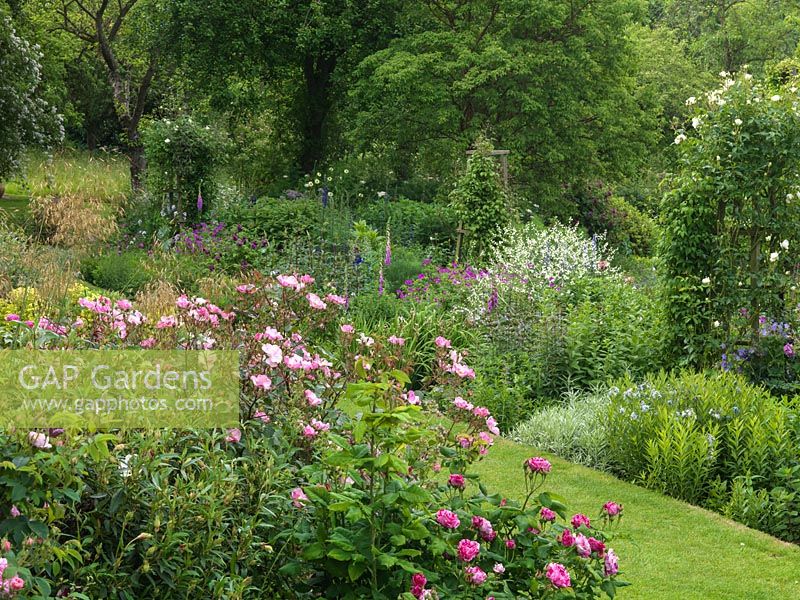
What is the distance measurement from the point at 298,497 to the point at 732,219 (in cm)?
474

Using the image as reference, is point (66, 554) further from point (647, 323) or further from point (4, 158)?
point (4, 158)

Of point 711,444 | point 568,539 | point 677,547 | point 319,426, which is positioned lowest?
point 677,547

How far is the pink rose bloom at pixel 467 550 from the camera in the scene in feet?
9.21

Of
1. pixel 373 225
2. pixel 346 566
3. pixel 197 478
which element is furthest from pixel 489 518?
pixel 373 225

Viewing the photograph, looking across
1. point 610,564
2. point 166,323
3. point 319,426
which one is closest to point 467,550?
point 610,564

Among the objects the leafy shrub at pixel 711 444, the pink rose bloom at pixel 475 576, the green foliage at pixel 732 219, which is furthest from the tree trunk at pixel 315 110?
the pink rose bloom at pixel 475 576

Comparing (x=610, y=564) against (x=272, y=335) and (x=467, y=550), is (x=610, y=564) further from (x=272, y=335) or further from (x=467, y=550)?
(x=272, y=335)

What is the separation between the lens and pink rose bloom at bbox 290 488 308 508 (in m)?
2.99

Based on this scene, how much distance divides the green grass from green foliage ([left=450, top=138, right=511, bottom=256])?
16.6 ft

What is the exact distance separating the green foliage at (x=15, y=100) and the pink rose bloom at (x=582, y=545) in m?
13.8

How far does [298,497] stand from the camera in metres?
3.02

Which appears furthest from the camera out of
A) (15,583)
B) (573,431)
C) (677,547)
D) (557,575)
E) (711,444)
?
(573,431)

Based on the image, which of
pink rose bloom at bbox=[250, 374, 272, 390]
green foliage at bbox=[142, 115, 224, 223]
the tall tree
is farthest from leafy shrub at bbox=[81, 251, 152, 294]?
pink rose bloom at bbox=[250, 374, 272, 390]

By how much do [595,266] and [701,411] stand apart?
378 centimetres
